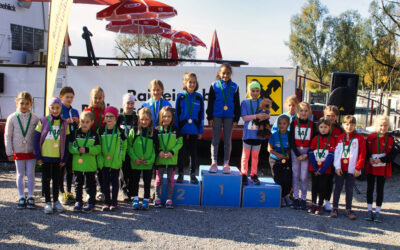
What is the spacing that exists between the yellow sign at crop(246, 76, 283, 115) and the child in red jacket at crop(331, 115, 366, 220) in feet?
8.83

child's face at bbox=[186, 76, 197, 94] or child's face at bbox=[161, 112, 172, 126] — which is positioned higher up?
child's face at bbox=[186, 76, 197, 94]

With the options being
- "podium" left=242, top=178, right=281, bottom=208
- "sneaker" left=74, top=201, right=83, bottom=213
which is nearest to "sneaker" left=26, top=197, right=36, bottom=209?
"sneaker" left=74, top=201, right=83, bottom=213

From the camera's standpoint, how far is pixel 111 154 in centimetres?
459

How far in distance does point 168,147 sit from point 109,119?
885 mm

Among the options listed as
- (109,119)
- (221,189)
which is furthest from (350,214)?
(109,119)

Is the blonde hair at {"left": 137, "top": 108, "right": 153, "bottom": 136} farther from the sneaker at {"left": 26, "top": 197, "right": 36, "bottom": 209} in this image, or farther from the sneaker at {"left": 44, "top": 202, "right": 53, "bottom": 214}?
the sneaker at {"left": 26, "top": 197, "right": 36, "bottom": 209}

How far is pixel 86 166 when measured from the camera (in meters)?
4.53

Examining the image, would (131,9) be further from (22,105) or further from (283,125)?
(283,125)

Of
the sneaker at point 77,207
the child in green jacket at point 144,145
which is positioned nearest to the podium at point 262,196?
the child in green jacket at point 144,145

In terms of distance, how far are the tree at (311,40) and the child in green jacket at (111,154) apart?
4142 cm

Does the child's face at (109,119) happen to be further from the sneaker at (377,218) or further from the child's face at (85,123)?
the sneaker at (377,218)

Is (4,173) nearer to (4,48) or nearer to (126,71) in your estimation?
(126,71)

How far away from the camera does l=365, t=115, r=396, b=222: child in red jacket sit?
461cm

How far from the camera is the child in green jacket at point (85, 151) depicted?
450cm
